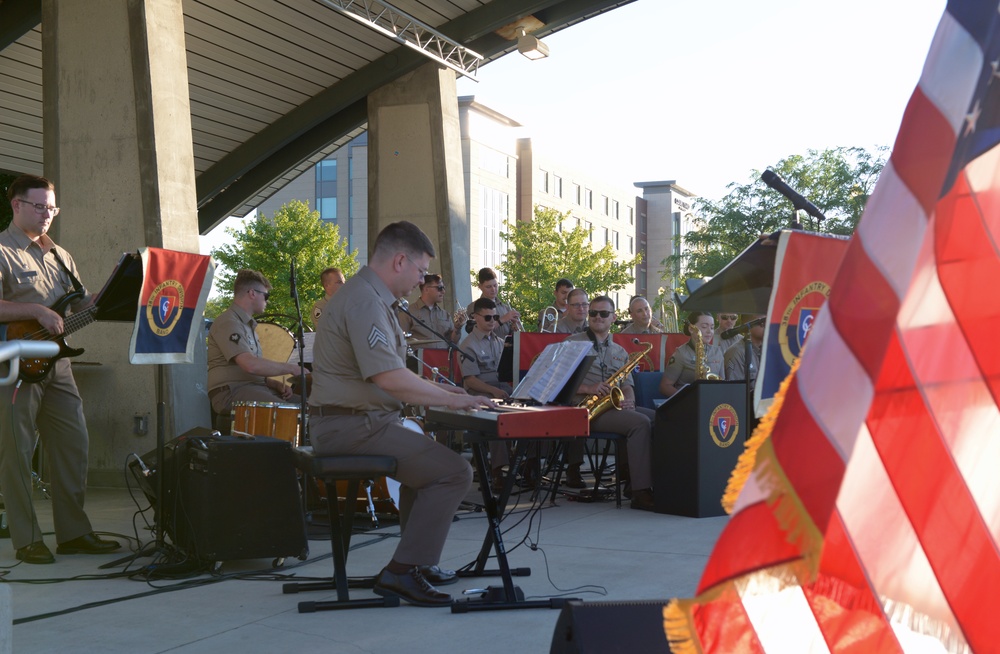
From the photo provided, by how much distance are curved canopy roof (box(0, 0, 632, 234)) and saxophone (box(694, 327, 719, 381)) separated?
661 centimetres

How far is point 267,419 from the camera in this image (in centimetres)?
719

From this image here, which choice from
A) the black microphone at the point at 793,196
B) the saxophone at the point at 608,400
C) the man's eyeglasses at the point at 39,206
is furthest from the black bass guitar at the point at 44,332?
the saxophone at the point at 608,400

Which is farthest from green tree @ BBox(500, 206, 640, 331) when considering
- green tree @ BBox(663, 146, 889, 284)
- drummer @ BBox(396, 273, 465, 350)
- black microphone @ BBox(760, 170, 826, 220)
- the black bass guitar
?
black microphone @ BBox(760, 170, 826, 220)

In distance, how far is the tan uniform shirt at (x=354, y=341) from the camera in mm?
4941

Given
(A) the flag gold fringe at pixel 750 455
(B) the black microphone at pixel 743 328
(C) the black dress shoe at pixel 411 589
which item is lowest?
(C) the black dress shoe at pixel 411 589

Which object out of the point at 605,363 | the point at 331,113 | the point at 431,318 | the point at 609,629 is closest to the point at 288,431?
the point at 605,363

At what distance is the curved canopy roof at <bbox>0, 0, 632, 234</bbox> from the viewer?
48.2 feet

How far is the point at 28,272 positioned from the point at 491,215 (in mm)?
62143

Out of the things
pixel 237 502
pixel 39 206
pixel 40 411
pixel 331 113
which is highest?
pixel 331 113

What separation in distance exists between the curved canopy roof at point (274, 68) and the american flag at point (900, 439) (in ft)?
38.6

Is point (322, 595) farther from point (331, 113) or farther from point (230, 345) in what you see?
point (331, 113)

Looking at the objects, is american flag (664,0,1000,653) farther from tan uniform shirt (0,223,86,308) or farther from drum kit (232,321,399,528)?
drum kit (232,321,399,528)

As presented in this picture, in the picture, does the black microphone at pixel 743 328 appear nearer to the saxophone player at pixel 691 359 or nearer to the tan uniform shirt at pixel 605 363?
the tan uniform shirt at pixel 605 363

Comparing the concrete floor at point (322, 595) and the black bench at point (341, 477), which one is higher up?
the black bench at point (341, 477)
